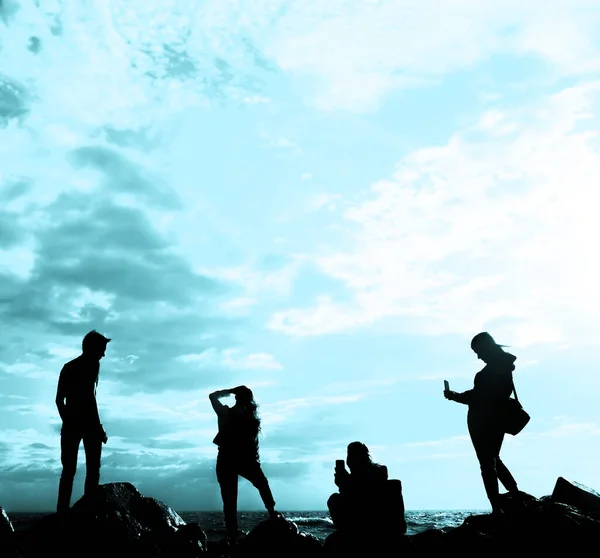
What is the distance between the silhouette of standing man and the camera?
8695mm

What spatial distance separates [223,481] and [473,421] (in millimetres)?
4538

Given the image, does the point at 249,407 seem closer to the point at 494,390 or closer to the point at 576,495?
the point at 494,390

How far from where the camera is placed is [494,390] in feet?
28.5

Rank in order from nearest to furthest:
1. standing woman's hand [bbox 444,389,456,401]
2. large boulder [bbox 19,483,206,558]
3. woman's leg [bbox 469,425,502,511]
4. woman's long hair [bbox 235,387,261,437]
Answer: large boulder [bbox 19,483,206,558] → woman's leg [bbox 469,425,502,511] → standing woman's hand [bbox 444,389,456,401] → woman's long hair [bbox 235,387,261,437]

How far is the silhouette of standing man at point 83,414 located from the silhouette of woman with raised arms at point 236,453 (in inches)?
82.4

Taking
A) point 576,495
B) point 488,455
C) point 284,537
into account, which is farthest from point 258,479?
point 576,495

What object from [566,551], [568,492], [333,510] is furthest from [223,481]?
[568,492]

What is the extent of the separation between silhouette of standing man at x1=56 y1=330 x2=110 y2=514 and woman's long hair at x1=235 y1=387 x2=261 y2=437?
2.48 metres

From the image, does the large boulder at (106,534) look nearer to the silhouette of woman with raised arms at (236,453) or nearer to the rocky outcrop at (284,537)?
the rocky outcrop at (284,537)

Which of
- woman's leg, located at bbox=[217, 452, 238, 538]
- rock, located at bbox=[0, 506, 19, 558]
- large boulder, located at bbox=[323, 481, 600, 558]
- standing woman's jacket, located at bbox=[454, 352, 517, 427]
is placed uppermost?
standing woman's jacket, located at bbox=[454, 352, 517, 427]

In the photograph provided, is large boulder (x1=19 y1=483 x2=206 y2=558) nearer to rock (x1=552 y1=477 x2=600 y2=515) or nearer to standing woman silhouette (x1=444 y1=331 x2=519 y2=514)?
standing woman silhouette (x1=444 y1=331 x2=519 y2=514)

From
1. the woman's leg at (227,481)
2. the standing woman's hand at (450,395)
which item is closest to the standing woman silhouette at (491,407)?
the standing woman's hand at (450,395)

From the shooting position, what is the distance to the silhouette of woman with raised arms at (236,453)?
32.7 feet

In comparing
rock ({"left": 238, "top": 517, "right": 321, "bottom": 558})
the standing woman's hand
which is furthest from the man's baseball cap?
the standing woman's hand
